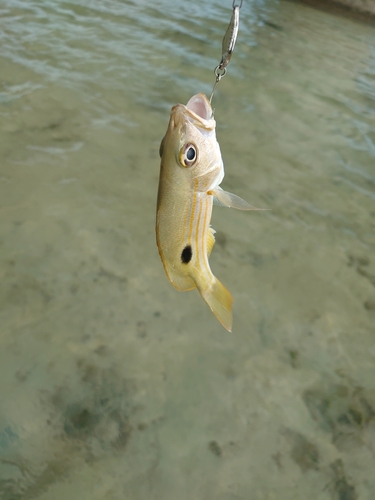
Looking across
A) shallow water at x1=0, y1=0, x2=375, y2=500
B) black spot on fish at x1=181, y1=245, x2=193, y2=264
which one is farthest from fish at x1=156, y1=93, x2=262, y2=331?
shallow water at x1=0, y1=0, x2=375, y2=500

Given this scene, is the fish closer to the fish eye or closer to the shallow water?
the fish eye

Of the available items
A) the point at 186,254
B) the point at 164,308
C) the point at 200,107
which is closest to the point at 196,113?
the point at 200,107

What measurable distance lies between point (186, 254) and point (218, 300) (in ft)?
0.78

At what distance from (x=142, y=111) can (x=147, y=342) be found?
3403mm

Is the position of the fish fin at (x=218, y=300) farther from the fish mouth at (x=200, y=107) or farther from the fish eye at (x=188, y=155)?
the fish mouth at (x=200, y=107)

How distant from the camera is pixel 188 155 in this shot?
165cm

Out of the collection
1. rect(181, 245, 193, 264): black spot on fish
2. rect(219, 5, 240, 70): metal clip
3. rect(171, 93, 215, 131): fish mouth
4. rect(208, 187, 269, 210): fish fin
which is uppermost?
rect(219, 5, 240, 70): metal clip

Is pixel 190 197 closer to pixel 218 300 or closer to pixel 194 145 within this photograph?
pixel 194 145

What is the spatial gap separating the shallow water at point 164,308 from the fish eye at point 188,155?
5.06ft

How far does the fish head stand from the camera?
5.34ft

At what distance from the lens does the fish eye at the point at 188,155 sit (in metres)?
1.64

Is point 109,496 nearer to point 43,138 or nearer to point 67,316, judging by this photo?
point 67,316

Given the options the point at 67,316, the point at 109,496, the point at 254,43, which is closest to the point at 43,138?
the point at 67,316

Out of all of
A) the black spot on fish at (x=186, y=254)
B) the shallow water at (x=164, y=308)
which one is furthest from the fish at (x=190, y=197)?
the shallow water at (x=164, y=308)
